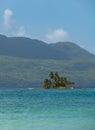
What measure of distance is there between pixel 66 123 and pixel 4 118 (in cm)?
665

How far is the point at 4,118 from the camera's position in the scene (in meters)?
40.7

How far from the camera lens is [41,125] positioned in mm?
35406

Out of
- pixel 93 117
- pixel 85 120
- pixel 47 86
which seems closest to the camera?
pixel 85 120

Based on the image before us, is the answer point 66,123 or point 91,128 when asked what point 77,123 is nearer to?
point 66,123

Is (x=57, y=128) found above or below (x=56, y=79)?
below

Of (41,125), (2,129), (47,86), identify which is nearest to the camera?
(2,129)

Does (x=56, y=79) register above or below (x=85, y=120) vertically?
above

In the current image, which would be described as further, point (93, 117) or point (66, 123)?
point (93, 117)

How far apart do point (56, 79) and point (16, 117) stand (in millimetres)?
142323

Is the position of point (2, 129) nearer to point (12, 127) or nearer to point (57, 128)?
point (12, 127)

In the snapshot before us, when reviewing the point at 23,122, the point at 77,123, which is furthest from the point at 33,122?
the point at 77,123

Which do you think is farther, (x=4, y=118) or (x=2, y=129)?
(x=4, y=118)

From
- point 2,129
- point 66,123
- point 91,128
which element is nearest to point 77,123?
point 66,123

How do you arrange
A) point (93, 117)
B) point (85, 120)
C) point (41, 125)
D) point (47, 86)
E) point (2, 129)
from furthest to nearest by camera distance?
point (47, 86) → point (93, 117) → point (85, 120) → point (41, 125) → point (2, 129)
